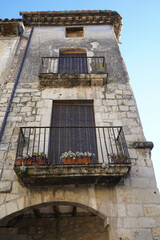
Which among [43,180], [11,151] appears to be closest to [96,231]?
[43,180]

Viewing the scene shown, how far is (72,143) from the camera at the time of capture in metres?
5.38

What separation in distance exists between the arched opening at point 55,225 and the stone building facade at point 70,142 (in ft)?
0.08

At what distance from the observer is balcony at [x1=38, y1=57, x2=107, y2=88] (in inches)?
256

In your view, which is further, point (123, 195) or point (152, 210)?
point (123, 195)

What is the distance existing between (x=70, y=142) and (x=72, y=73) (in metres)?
2.45

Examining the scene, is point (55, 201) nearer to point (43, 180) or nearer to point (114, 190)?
point (43, 180)

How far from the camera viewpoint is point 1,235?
549 centimetres

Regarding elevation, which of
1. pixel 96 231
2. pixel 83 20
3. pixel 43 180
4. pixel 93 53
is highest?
pixel 83 20

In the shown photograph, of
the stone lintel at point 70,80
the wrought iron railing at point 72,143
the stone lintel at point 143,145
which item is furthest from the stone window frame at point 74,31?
Answer: the stone lintel at point 143,145

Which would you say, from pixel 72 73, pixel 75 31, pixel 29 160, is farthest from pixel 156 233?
pixel 75 31

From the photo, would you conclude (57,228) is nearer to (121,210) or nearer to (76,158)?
(121,210)

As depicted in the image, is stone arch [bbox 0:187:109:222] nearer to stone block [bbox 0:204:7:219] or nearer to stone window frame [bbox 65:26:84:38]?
stone block [bbox 0:204:7:219]

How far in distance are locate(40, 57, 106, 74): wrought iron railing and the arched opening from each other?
465 centimetres

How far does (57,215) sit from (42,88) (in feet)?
13.2
